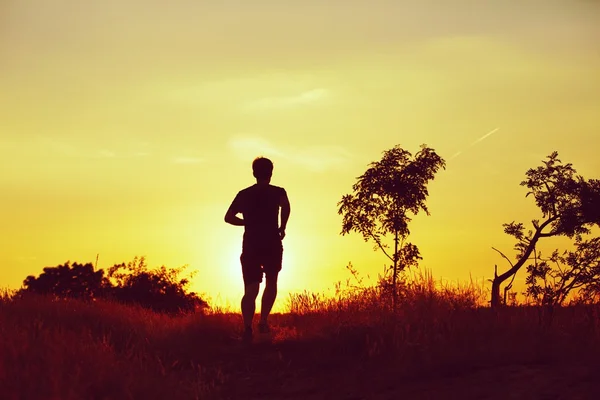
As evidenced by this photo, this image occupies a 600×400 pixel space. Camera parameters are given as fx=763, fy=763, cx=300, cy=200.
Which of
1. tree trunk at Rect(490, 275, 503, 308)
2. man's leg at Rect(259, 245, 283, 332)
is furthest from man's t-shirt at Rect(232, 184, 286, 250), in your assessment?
tree trunk at Rect(490, 275, 503, 308)

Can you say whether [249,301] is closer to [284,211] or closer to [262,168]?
[284,211]

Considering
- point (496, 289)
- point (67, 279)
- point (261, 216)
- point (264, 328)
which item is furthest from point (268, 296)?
point (67, 279)

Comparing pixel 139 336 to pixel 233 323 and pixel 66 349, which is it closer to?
pixel 233 323

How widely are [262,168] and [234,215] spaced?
903 millimetres

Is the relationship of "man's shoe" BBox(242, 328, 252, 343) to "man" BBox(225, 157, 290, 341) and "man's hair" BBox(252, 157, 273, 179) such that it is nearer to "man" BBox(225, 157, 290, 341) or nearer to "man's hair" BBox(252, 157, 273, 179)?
"man" BBox(225, 157, 290, 341)

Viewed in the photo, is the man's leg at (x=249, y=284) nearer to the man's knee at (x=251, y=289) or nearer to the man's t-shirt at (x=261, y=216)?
the man's knee at (x=251, y=289)

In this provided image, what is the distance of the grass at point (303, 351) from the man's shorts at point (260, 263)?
1045 millimetres

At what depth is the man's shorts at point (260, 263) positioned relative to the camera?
40.2ft

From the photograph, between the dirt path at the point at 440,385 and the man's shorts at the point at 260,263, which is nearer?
the dirt path at the point at 440,385

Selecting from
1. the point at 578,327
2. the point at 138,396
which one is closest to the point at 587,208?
the point at 578,327

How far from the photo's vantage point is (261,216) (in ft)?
40.2

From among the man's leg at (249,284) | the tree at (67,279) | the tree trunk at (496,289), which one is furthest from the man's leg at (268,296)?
the tree at (67,279)

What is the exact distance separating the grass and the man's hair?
2.58 m

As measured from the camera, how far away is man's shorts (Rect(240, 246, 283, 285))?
40.2ft
